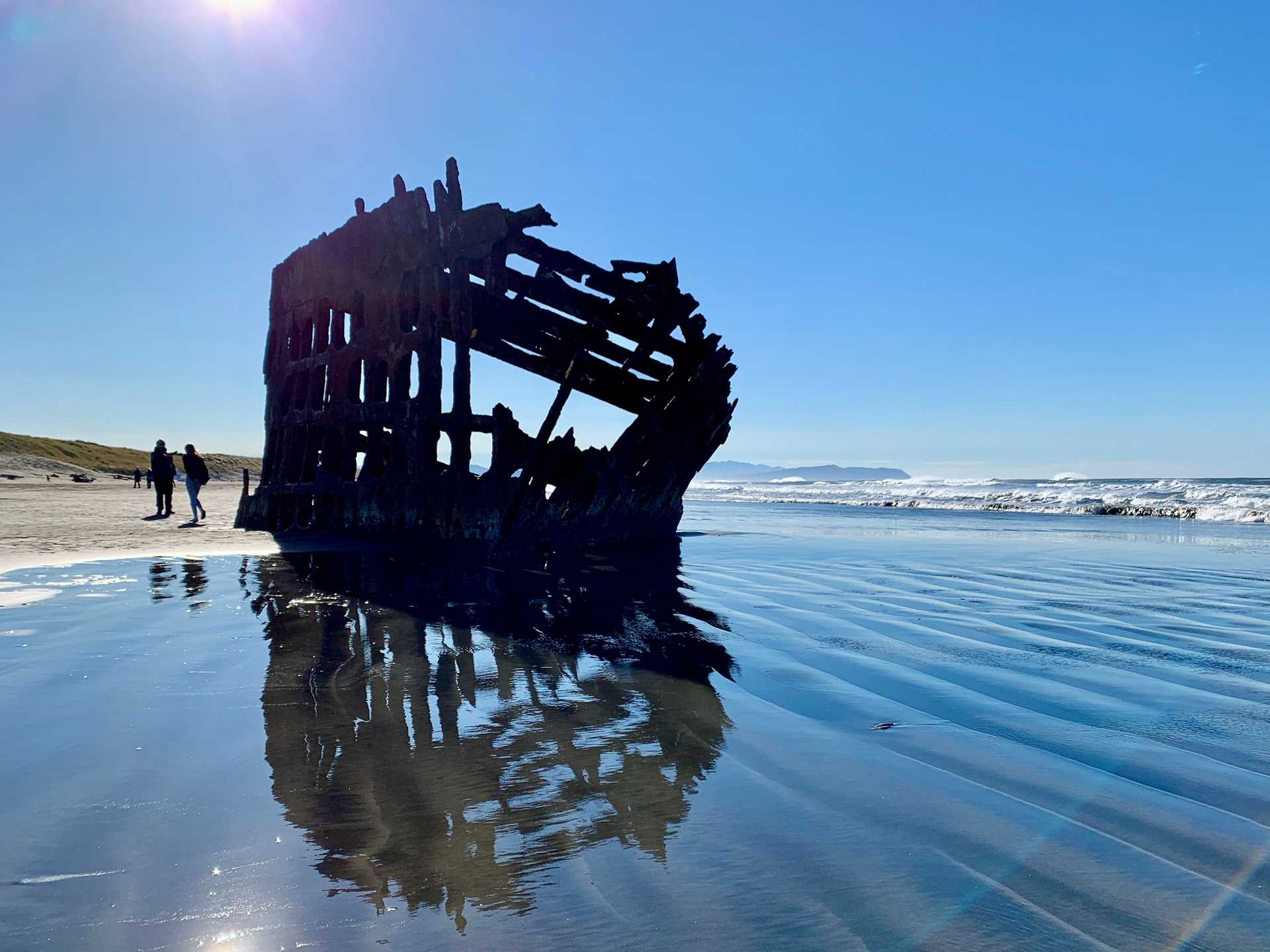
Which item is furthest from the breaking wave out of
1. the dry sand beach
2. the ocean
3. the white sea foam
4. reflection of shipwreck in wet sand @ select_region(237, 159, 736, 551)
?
the white sea foam

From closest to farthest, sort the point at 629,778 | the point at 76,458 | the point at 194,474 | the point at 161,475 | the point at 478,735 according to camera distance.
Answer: the point at 629,778, the point at 478,735, the point at 194,474, the point at 161,475, the point at 76,458

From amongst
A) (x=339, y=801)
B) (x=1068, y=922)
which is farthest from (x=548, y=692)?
(x=1068, y=922)

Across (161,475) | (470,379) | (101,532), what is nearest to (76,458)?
(161,475)

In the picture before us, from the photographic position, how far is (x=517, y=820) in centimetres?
227

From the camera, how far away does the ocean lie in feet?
5.82

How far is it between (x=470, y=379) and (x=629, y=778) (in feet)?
24.4

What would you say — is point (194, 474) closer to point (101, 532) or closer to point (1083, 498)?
point (101, 532)

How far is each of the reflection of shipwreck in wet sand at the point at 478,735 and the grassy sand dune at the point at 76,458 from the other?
3599 centimetres

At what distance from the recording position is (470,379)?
9461mm

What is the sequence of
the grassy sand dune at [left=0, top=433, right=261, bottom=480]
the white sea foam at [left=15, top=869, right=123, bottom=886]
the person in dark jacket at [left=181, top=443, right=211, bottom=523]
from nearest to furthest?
the white sea foam at [left=15, top=869, right=123, bottom=886]
the person in dark jacket at [left=181, top=443, right=211, bottom=523]
the grassy sand dune at [left=0, top=433, right=261, bottom=480]

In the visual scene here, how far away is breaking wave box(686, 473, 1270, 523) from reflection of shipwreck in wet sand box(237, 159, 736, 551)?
20.3m

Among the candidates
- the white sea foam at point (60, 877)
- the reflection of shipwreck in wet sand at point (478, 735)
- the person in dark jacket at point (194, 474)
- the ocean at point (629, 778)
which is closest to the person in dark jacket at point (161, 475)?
the person in dark jacket at point (194, 474)

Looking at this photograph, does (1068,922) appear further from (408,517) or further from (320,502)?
(320,502)

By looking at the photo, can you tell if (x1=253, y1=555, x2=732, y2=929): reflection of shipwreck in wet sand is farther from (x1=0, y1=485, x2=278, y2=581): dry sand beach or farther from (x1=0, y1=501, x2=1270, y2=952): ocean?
(x1=0, y1=485, x2=278, y2=581): dry sand beach
